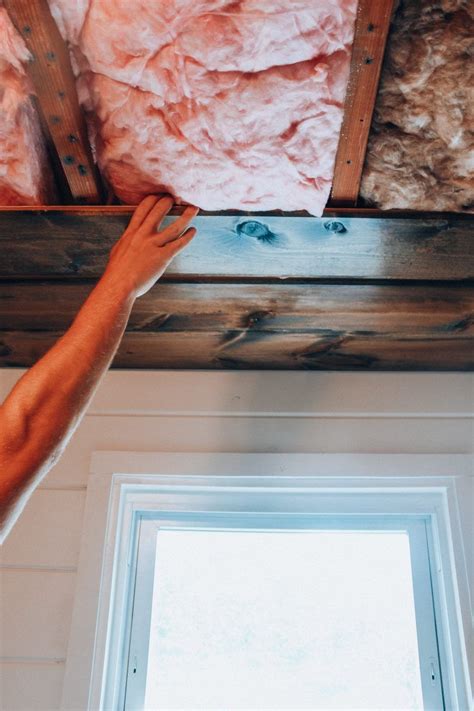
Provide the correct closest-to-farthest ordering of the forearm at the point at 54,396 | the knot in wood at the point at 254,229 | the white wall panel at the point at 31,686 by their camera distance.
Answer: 1. the forearm at the point at 54,396
2. the knot in wood at the point at 254,229
3. the white wall panel at the point at 31,686

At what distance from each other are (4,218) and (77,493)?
2.66ft

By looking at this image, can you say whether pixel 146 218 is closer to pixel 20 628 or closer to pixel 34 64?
pixel 34 64

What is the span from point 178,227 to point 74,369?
1.44ft

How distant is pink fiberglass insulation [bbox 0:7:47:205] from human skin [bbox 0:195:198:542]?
0.75ft

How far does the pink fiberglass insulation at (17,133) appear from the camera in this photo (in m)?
1.13

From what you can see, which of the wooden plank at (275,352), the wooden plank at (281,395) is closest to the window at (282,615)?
the wooden plank at (281,395)

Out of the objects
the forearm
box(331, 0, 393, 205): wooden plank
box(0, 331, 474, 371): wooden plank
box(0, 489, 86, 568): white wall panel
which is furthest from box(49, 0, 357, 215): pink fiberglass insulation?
box(0, 489, 86, 568): white wall panel

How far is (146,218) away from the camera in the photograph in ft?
4.30

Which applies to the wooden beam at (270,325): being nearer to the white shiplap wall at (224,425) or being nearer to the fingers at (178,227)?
the white shiplap wall at (224,425)

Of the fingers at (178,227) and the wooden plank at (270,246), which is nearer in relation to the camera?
the fingers at (178,227)

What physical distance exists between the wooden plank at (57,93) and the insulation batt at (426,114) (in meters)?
0.58

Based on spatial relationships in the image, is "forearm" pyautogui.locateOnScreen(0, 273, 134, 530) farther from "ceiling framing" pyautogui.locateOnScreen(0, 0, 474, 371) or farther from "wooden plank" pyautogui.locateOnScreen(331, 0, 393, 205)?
"wooden plank" pyautogui.locateOnScreen(331, 0, 393, 205)

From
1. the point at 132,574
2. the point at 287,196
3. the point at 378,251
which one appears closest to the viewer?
the point at 287,196

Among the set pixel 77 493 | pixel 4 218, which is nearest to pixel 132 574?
pixel 77 493
